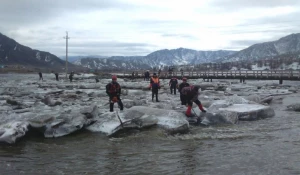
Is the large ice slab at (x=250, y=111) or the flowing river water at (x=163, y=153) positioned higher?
the large ice slab at (x=250, y=111)

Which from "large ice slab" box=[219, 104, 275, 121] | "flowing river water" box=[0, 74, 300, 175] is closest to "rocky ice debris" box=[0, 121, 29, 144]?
"flowing river water" box=[0, 74, 300, 175]

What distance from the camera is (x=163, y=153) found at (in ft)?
28.5

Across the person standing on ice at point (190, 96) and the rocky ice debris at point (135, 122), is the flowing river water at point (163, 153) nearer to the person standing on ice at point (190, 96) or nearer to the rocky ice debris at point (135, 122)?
the rocky ice debris at point (135, 122)

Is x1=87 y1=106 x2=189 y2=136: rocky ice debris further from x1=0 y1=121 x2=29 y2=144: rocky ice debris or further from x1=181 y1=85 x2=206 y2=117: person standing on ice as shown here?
x1=0 y1=121 x2=29 y2=144: rocky ice debris

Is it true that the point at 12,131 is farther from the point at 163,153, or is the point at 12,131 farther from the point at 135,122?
the point at 163,153

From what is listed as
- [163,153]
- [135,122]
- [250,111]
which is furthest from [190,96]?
[163,153]

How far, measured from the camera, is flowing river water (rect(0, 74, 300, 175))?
24.1 feet

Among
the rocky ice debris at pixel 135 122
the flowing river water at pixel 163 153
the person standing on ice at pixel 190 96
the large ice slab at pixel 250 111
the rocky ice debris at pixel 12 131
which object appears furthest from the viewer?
the large ice slab at pixel 250 111

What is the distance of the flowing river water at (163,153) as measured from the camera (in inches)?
289

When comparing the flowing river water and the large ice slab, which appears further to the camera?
the large ice slab

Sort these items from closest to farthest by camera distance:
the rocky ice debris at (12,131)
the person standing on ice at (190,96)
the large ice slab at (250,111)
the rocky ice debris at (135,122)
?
the rocky ice debris at (12,131) < the rocky ice debris at (135,122) < the person standing on ice at (190,96) < the large ice slab at (250,111)

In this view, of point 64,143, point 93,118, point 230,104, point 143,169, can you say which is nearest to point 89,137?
point 64,143

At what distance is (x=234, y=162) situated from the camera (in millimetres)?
7781

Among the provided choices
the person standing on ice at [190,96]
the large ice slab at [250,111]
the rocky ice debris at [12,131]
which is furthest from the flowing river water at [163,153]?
the large ice slab at [250,111]
